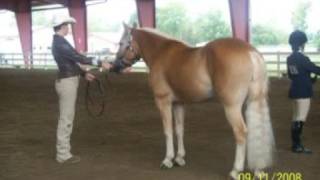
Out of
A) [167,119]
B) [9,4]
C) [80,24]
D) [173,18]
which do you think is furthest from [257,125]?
[9,4]

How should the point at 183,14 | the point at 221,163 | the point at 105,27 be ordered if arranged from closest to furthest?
1. the point at 221,163
2. the point at 183,14
3. the point at 105,27

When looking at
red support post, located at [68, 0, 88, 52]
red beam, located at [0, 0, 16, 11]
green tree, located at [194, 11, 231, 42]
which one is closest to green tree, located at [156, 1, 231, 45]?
green tree, located at [194, 11, 231, 42]

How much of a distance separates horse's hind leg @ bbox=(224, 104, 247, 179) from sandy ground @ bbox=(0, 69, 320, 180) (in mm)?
326

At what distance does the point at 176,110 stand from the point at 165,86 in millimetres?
499

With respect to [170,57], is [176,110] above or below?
below

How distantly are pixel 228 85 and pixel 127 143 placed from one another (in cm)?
317

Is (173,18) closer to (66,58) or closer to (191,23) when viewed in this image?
(191,23)

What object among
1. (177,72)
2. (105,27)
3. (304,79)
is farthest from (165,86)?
(105,27)

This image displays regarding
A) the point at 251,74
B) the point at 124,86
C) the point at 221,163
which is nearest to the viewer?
the point at 251,74

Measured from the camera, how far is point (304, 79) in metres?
6.98

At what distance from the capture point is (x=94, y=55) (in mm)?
33719

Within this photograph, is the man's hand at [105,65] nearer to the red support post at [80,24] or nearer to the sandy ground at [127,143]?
the sandy ground at [127,143]

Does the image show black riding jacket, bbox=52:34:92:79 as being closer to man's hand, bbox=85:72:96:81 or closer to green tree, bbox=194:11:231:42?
man's hand, bbox=85:72:96:81

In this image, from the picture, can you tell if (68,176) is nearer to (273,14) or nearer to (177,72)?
(177,72)
